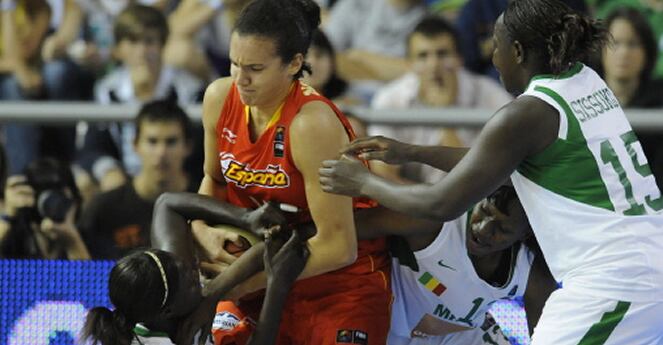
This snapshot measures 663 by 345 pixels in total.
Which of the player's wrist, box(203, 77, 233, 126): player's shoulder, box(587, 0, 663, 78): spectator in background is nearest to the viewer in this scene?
box(203, 77, 233, 126): player's shoulder

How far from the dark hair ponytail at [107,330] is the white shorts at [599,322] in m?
1.30

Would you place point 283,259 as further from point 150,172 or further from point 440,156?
point 150,172

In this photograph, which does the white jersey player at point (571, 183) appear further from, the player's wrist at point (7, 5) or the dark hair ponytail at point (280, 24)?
the player's wrist at point (7, 5)

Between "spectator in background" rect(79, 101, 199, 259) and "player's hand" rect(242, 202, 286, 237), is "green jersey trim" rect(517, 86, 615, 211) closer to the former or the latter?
"player's hand" rect(242, 202, 286, 237)

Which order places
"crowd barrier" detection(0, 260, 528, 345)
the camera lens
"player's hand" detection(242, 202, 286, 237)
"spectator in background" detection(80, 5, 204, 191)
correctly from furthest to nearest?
"spectator in background" detection(80, 5, 204, 191) → the camera lens → "crowd barrier" detection(0, 260, 528, 345) → "player's hand" detection(242, 202, 286, 237)

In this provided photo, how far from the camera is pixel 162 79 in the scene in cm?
796

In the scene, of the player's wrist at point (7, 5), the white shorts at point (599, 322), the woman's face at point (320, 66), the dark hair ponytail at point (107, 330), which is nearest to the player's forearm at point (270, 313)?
the dark hair ponytail at point (107, 330)

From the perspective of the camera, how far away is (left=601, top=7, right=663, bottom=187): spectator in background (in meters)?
7.18

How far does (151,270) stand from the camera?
422 cm

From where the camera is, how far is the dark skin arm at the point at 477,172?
3895 mm

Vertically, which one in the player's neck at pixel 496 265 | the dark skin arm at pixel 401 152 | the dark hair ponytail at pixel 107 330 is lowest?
the player's neck at pixel 496 265

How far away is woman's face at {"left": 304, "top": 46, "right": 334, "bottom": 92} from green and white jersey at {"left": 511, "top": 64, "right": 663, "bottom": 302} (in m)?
3.49

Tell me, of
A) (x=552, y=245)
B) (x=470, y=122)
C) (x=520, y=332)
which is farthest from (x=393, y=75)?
(x=552, y=245)

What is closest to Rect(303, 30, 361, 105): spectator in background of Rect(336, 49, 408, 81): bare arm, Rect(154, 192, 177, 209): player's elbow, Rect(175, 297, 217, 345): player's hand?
Rect(336, 49, 408, 81): bare arm
